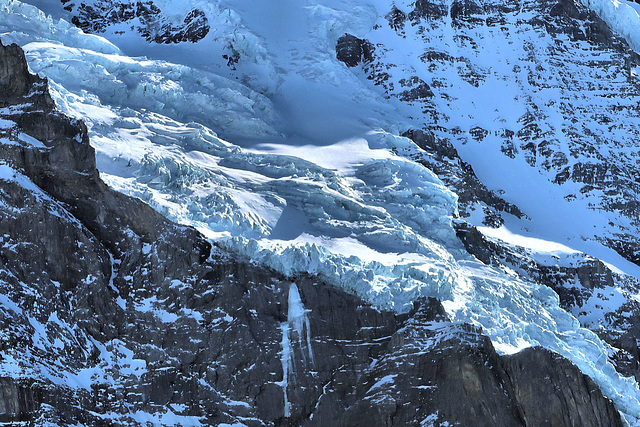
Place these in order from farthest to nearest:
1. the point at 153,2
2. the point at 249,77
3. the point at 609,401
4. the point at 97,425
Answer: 1. the point at 153,2
2. the point at 249,77
3. the point at 609,401
4. the point at 97,425

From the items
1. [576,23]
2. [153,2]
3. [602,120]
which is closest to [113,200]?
[153,2]

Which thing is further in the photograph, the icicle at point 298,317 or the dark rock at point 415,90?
the dark rock at point 415,90

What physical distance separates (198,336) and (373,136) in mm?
37456

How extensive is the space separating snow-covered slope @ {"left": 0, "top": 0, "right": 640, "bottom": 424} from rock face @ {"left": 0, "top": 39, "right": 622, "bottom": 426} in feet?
6.80

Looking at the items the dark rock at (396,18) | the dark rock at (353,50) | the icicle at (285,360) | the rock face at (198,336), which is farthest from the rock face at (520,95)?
the icicle at (285,360)

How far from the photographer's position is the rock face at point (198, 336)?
90188mm

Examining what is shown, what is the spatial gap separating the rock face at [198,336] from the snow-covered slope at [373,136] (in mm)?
2073

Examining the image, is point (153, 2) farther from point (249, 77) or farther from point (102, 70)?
point (102, 70)

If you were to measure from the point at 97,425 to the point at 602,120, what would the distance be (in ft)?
238

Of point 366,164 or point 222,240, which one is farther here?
point 366,164

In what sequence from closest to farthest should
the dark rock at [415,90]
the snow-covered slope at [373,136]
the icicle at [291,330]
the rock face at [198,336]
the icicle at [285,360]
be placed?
the rock face at [198,336] < the icicle at [285,360] < the icicle at [291,330] < the snow-covered slope at [373,136] < the dark rock at [415,90]

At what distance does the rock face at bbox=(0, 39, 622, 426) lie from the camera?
9019 cm

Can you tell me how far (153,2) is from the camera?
468ft

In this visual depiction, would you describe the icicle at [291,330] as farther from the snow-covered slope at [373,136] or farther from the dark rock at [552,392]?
the dark rock at [552,392]
